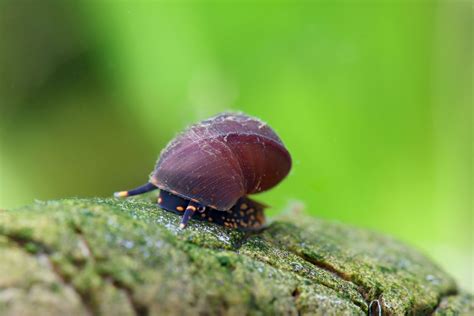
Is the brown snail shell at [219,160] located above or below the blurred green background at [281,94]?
below

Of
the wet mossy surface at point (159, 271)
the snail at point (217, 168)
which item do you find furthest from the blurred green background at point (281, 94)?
the wet mossy surface at point (159, 271)

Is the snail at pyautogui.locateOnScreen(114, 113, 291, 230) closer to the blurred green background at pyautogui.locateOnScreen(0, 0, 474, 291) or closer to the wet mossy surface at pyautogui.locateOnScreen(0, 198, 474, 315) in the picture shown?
the wet mossy surface at pyautogui.locateOnScreen(0, 198, 474, 315)

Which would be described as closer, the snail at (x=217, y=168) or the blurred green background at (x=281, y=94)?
the snail at (x=217, y=168)

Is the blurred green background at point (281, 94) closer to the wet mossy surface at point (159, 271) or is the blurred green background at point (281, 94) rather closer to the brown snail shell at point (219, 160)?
the brown snail shell at point (219, 160)

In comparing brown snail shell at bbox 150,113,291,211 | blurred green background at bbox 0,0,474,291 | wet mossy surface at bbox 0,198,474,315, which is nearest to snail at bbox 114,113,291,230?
brown snail shell at bbox 150,113,291,211

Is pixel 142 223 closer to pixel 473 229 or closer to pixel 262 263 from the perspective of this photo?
pixel 262 263

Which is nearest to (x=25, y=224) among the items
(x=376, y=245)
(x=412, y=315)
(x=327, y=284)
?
(x=327, y=284)
